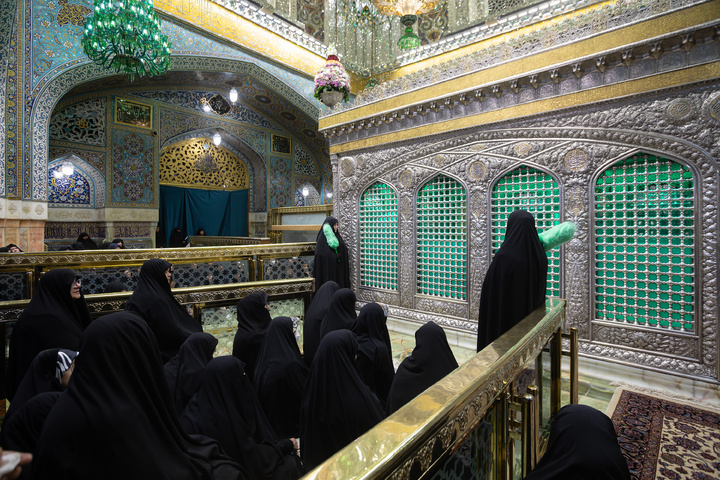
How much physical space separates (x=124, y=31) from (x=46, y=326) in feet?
12.8

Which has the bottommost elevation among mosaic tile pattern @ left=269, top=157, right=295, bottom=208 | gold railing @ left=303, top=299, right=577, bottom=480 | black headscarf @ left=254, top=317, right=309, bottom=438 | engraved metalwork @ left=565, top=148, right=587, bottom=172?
black headscarf @ left=254, top=317, right=309, bottom=438

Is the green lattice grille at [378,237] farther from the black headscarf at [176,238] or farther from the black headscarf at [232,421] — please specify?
the black headscarf at [176,238]

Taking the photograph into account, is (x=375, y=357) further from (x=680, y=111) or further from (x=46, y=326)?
(x=680, y=111)

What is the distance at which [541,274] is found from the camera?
6.64ft

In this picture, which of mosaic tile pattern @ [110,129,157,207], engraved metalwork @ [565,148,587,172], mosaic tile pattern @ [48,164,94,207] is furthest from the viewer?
mosaic tile pattern @ [110,129,157,207]

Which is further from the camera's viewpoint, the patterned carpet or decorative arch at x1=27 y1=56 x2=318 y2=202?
decorative arch at x1=27 y1=56 x2=318 y2=202

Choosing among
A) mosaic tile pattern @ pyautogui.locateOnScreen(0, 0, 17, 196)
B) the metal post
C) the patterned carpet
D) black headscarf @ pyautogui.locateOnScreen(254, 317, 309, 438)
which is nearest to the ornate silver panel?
the patterned carpet

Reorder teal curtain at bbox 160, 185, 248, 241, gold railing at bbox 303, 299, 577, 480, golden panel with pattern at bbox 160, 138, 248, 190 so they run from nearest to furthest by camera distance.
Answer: gold railing at bbox 303, 299, 577, 480 → golden panel with pattern at bbox 160, 138, 248, 190 → teal curtain at bbox 160, 185, 248, 241

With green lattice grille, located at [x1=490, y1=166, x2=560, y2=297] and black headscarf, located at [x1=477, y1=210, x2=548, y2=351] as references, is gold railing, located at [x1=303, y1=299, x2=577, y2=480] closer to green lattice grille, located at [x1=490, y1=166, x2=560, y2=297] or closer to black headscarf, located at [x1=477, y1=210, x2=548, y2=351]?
black headscarf, located at [x1=477, y1=210, x2=548, y2=351]

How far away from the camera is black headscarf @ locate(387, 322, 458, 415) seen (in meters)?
1.71

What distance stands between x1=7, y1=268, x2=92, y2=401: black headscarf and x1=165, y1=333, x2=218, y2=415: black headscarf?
0.82 meters

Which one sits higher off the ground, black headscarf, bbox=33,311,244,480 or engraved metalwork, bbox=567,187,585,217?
engraved metalwork, bbox=567,187,585,217

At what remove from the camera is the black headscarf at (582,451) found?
0.84 meters

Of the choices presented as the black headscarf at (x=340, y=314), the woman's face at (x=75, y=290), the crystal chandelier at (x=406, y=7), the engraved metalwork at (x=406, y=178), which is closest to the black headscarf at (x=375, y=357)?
the black headscarf at (x=340, y=314)
